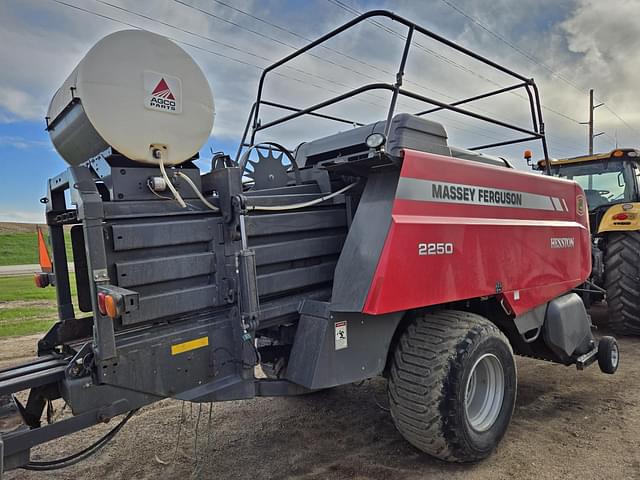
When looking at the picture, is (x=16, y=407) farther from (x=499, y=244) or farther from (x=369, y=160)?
(x=499, y=244)

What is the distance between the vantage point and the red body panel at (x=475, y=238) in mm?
2463

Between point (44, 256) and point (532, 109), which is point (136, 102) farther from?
point (532, 109)

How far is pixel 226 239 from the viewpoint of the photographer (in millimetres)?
2334

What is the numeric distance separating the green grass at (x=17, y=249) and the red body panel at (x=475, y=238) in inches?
605

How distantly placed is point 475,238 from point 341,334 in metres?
1.06

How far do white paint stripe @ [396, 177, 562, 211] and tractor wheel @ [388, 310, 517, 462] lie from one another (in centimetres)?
72

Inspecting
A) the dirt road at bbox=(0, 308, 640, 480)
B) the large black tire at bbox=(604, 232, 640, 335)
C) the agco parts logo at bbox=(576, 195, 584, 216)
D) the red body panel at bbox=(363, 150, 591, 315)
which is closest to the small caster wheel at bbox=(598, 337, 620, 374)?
the dirt road at bbox=(0, 308, 640, 480)

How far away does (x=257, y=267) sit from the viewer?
2.46 m

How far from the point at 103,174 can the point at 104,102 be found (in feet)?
1.16

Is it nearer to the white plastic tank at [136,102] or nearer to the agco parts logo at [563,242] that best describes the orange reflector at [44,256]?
the white plastic tank at [136,102]

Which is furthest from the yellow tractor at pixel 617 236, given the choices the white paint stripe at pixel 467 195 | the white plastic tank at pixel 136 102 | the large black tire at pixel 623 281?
the white plastic tank at pixel 136 102

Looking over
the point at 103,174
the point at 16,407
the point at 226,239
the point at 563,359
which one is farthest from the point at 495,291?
the point at 16,407

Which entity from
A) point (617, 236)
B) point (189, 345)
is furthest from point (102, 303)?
point (617, 236)

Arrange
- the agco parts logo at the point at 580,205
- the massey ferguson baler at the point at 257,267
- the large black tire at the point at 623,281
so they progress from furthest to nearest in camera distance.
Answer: the large black tire at the point at 623,281 → the agco parts logo at the point at 580,205 → the massey ferguson baler at the point at 257,267
